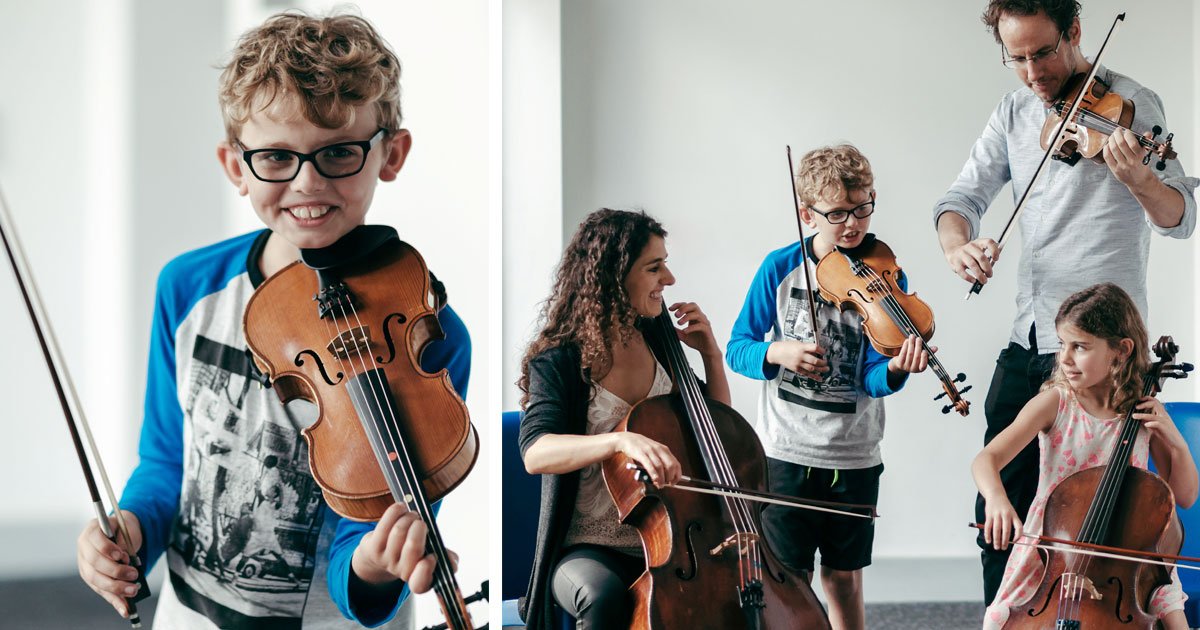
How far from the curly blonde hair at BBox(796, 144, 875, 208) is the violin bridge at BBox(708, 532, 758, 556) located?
0.80m

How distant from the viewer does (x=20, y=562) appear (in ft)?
6.06

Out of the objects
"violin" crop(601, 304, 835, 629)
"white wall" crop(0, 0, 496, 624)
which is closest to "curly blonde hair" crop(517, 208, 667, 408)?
"violin" crop(601, 304, 835, 629)

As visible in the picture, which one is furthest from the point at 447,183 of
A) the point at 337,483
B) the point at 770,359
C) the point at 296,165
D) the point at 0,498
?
the point at 0,498

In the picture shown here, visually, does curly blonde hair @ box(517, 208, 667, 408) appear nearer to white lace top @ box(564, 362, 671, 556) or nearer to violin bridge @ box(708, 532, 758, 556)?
white lace top @ box(564, 362, 671, 556)

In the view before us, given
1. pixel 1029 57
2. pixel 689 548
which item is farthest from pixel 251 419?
pixel 1029 57

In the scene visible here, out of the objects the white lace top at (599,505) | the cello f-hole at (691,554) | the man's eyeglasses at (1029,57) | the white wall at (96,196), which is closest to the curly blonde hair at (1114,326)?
the man's eyeglasses at (1029,57)

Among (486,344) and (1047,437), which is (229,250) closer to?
(486,344)

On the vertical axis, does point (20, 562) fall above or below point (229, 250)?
below

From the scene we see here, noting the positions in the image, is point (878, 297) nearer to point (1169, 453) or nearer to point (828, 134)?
point (828, 134)

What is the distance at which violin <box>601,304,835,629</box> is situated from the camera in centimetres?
193

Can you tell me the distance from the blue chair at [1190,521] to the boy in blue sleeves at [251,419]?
1.75 m

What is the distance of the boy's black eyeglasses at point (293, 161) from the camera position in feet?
5.98

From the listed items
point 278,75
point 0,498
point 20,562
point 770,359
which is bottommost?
point 20,562

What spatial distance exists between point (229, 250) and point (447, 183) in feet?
1.51
